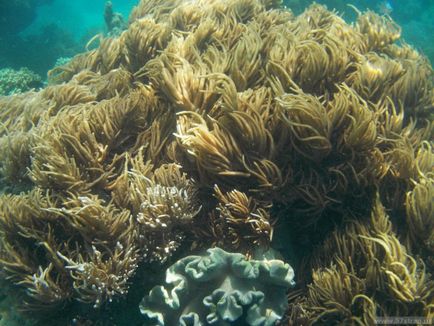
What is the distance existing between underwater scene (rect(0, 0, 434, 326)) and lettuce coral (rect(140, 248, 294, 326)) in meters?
0.02

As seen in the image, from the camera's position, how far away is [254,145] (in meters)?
3.57

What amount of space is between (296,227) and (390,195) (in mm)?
1147

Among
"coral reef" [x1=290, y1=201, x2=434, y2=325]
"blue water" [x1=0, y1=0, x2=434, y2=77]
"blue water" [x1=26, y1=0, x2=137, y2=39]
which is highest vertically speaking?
"blue water" [x1=26, y1=0, x2=137, y2=39]

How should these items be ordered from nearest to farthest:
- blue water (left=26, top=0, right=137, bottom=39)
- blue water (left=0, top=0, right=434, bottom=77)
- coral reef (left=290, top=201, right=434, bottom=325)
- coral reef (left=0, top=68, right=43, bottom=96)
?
coral reef (left=290, top=201, right=434, bottom=325) < coral reef (left=0, top=68, right=43, bottom=96) < blue water (left=0, top=0, right=434, bottom=77) < blue water (left=26, top=0, right=137, bottom=39)

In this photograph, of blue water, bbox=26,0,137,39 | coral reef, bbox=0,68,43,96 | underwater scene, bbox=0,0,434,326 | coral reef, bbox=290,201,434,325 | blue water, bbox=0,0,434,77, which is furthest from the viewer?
blue water, bbox=26,0,137,39

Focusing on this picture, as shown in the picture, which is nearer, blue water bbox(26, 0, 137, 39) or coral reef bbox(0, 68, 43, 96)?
coral reef bbox(0, 68, 43, 96)

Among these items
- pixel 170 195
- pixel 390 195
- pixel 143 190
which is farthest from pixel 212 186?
pixel 390 195

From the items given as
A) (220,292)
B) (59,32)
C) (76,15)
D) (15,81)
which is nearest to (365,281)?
(220,292)

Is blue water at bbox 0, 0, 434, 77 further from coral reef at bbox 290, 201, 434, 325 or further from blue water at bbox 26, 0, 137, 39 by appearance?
coral reef at bbox 290, 201, 434, 325

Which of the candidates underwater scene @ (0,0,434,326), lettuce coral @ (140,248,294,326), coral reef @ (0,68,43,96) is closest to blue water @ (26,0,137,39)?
coral reef @ (0,68,43,96)

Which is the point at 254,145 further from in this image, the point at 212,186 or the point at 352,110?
the point at 352,110

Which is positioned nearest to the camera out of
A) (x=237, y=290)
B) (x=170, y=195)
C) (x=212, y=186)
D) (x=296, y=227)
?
(x=237, y=290)

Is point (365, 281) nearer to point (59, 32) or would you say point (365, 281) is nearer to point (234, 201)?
point (234, 201)

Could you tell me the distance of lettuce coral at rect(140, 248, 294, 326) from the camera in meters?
3.15
